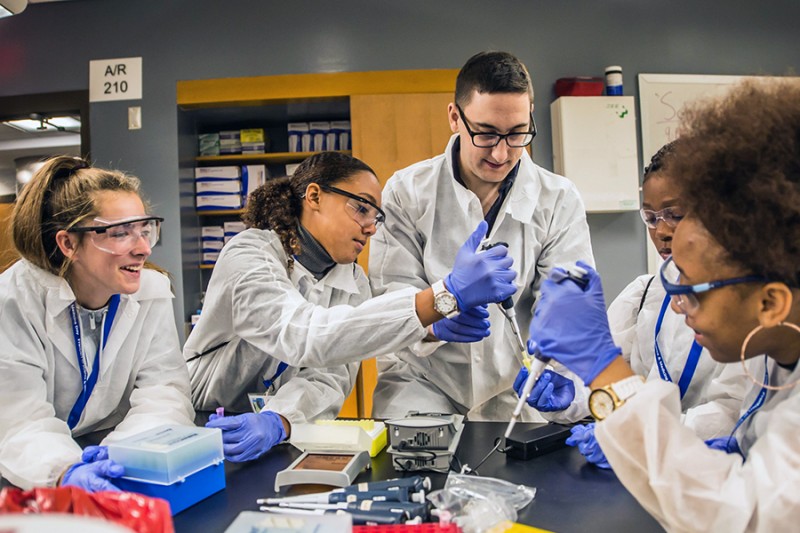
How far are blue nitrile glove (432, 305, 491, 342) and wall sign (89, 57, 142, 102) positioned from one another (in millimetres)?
3520

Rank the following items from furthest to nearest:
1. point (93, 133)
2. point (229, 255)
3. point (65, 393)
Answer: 1. point (93, 133)
2. point (229, 255)
3. point (65, 393)

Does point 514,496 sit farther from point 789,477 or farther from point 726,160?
point 726,160

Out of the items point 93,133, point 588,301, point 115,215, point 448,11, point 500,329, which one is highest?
point 448,11

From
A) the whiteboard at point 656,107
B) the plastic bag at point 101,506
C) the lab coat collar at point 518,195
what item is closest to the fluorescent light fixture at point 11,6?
the lab coat collar at point 518,195

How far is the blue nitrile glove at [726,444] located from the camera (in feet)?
3.30

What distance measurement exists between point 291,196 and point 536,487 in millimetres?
1180

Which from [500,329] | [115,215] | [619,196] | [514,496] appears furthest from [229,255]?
[619,196]

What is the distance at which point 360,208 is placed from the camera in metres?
1.76

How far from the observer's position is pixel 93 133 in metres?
4.16

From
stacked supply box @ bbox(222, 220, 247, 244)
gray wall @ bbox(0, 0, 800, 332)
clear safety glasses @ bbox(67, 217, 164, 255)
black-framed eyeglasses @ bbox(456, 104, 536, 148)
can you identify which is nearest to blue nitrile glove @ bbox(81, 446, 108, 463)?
clear safety glasses @ bbox(67, 217, 164, 255)

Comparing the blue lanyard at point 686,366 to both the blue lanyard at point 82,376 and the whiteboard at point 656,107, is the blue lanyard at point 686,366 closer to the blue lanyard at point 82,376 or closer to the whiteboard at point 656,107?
the blue lanyard at point 82,376

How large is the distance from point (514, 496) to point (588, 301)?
1.20 ft

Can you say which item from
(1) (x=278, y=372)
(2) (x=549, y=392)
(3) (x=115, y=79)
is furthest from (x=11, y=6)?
(2) (x=549, y=392)

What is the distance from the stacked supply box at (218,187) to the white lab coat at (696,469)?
3.91 metres
